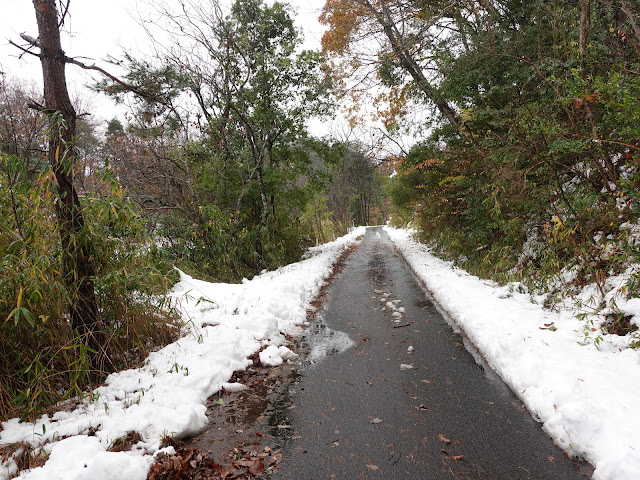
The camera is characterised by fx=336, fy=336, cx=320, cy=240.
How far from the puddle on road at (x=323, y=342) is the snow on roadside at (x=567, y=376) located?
6.30 feet

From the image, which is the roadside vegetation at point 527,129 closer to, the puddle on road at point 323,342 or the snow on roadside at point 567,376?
the snow on roadside at point 567,376

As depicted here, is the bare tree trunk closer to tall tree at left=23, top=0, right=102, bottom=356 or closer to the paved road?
the paved road

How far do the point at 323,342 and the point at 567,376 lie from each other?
3.14m

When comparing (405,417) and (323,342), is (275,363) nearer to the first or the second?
(323,342)

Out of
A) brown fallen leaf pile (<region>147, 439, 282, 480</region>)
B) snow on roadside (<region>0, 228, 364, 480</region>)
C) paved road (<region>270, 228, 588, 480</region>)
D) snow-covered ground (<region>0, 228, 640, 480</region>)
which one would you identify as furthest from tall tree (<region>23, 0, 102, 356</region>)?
paved road (<region>270, 228, 588, 480</region>)

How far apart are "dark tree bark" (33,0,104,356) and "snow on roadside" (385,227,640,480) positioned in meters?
4.41

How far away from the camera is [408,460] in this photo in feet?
8.49

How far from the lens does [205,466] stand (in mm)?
2604

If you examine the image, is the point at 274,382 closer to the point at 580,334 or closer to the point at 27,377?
the point at 27,377

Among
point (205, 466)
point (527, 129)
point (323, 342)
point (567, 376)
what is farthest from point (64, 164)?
point (527, 129)

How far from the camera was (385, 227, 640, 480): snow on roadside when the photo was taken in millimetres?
2404

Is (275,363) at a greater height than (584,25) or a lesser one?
lesser

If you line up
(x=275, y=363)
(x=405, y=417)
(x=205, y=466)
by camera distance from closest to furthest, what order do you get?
(x=205, y=466), (x=405, y=417), (x=275, y=363)

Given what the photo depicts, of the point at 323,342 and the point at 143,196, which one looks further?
the point at 143,196
